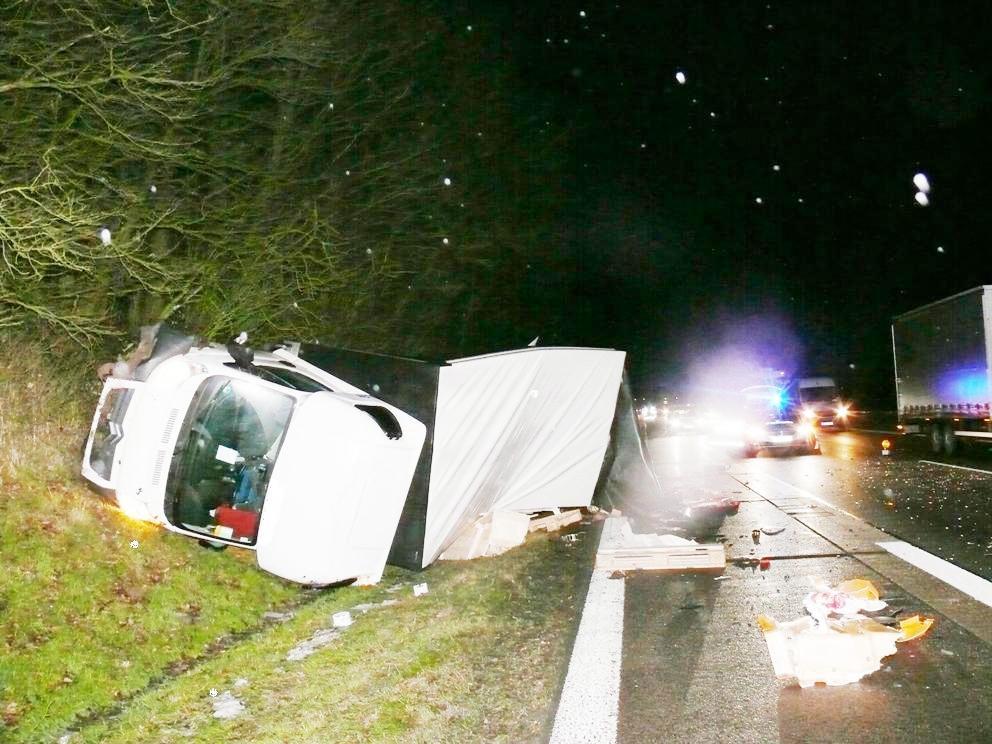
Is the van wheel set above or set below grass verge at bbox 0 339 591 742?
above

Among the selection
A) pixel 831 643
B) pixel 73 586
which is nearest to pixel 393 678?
pixel 831 643

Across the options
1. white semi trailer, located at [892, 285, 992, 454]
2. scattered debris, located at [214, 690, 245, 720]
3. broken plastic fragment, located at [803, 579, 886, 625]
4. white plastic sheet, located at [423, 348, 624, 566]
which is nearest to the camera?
scattered debris, located at [214, 690, 245, 720]

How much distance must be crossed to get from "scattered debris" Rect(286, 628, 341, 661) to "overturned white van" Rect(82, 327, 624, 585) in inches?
20.0

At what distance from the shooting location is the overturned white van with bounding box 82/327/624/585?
6953 mm

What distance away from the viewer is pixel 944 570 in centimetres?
770

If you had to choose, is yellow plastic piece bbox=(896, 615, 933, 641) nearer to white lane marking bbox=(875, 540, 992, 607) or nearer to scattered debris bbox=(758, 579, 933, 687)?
scattered debris bbox=(758, 579, 933, 687)

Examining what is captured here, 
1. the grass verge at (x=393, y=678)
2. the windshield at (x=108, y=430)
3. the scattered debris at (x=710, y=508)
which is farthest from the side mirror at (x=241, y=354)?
the scattered debris at (x=710, y=508)

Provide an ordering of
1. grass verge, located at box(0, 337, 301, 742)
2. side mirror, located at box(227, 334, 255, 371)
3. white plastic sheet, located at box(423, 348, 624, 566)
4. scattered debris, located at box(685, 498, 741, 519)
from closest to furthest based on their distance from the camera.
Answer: grass verge, located at box(0, 337, 301, 742)
side mirror, located at box(227, 334, 255, 371)
white plastic sheet, located at box(423, 348, 624, 566)
scattered debris, located at box(685, 498, 741, 519)

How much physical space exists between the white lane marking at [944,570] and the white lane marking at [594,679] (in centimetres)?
276

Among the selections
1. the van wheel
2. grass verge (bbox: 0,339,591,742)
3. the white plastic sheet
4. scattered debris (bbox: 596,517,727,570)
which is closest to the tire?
the white plastic sheet

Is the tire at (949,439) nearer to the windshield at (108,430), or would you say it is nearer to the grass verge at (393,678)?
the grass verge at (393,678)

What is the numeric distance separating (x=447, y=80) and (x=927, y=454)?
13897mm

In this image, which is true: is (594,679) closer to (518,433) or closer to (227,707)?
(227,707)

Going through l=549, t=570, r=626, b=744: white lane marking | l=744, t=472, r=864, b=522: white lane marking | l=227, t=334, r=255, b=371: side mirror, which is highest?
l=227, t=334, r=255, b=371: side mirror
